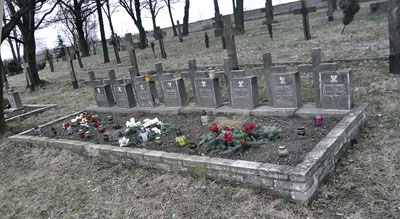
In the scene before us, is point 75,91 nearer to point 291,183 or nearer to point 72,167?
point 72,167

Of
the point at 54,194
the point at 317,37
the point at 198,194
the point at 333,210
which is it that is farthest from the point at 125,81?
the point at 317,37

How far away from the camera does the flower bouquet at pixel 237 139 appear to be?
4.40 m

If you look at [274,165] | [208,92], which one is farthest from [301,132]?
[208,92]

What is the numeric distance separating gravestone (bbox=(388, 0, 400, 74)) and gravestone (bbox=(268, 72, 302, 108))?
2.71 m

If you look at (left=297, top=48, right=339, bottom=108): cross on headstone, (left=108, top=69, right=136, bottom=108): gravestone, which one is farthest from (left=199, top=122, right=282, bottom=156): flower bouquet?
(left=108, top=69, right=136, bottom=108): gravestone

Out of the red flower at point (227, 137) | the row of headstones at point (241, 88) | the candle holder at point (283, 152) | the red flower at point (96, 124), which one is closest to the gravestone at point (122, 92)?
the row of headstones at point (241, 88)

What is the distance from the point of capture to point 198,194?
13.0 feet

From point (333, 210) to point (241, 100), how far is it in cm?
312

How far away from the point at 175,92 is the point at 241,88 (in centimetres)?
162

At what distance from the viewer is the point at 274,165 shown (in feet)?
12.2

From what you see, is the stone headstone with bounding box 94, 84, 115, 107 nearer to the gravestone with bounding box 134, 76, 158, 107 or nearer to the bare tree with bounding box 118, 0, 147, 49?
the gravestone with bounding box 134, 76, 158, 107

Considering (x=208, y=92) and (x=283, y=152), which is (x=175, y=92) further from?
(x=283, y=152)

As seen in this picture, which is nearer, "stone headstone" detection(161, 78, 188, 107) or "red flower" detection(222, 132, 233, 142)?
"red flower" detection(222, 132, 233, 142)

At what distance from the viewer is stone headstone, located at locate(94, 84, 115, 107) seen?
26.9 ft
